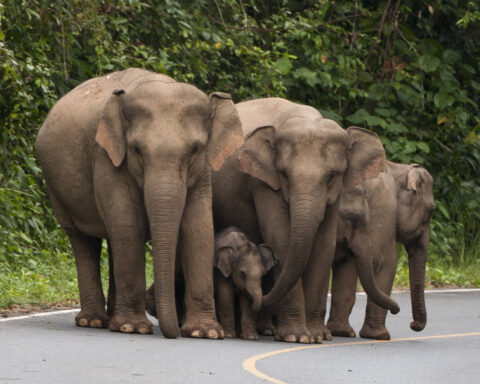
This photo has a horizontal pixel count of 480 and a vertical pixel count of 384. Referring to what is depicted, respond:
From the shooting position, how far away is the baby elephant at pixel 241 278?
38.1ft

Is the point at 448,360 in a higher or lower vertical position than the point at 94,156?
lower

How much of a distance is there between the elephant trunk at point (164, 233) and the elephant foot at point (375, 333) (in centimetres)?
250

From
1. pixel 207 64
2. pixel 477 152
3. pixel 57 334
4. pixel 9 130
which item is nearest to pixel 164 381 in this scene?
pixel 57 334

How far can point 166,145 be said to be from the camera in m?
11.2

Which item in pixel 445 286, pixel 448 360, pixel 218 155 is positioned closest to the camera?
pixel 448 360

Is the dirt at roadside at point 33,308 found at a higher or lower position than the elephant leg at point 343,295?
lower

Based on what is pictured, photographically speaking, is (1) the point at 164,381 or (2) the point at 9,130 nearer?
(1) the point at 164,381

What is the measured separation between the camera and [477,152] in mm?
25141

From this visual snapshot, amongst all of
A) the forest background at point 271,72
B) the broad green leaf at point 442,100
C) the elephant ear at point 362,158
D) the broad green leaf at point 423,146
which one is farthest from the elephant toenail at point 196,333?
the broad green leaf at point 442,100

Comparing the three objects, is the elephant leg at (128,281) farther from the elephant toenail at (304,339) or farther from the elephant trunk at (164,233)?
the elephant toenail at (304,339)

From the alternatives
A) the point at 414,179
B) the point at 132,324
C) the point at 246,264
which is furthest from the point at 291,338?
the point at 414,179

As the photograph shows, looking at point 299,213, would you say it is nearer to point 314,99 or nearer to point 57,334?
point 57,334

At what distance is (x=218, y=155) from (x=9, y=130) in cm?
700

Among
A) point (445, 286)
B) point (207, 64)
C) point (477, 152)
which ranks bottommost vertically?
point (445, 286)
